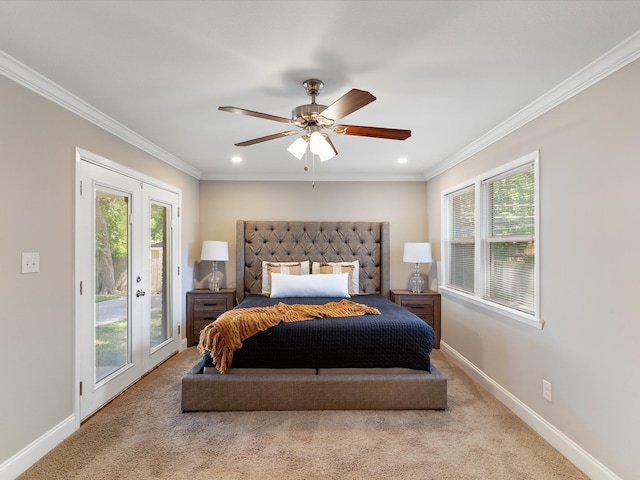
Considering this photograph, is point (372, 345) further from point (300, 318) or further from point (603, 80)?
point (603, 80)

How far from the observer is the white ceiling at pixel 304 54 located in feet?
5.03

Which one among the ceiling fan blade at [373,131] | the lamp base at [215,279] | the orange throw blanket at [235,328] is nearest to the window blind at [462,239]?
the orange throw blanket at [235,328]

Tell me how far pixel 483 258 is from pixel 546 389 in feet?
A: 4.33

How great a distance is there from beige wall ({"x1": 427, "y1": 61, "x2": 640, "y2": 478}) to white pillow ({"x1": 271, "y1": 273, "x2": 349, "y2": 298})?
2.01 m

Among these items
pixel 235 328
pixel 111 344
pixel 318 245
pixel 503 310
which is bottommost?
pixel 111 344

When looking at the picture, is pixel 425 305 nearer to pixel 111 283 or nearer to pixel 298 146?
pixel 298 146

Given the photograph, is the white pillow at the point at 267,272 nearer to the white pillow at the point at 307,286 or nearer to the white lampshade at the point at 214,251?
the white pillow at the point at 307,286

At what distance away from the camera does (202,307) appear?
462 cm

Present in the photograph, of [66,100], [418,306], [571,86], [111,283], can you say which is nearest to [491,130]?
[571,86]

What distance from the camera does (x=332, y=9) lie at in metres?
1.51

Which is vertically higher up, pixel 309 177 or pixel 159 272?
pixel 309 177

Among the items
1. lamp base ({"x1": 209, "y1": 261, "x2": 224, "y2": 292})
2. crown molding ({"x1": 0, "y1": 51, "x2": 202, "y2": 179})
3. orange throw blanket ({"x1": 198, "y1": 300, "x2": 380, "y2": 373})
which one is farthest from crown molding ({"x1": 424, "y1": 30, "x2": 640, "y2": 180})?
lamp base ({"x1": 209, "y1": 261, "x2": 224, "y2": 292})

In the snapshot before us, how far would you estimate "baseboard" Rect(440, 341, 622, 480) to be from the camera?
6.49ft

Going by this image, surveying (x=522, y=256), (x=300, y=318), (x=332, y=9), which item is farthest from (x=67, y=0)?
(x=522, y=256)
